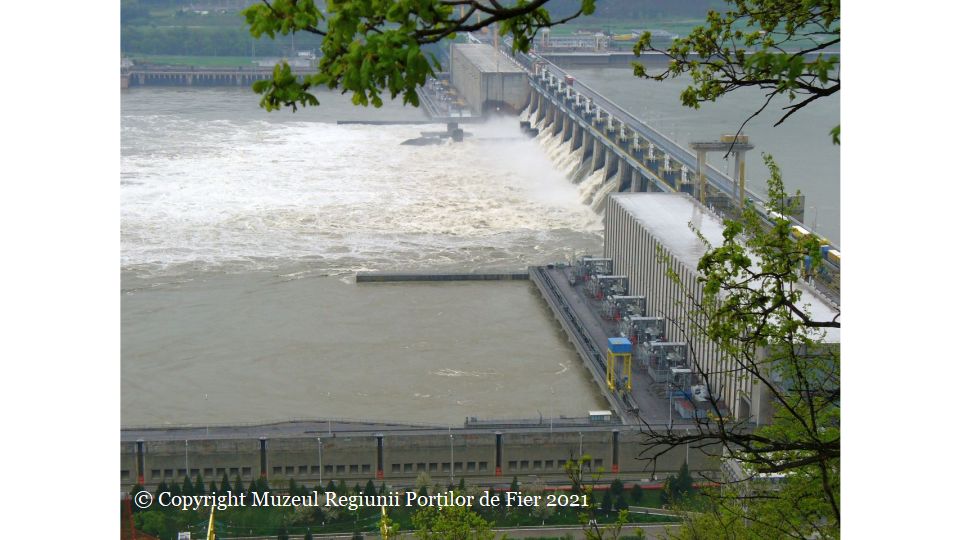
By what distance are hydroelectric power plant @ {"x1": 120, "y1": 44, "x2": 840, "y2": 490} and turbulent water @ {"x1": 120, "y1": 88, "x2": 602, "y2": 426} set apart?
0.06 metres

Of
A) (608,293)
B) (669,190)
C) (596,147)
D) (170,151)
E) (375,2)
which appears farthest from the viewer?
(170,151)

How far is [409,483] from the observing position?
56.3 ft

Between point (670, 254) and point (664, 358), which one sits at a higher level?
point (670, 254)

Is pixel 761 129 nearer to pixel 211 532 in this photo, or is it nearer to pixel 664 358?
pixel 664 358

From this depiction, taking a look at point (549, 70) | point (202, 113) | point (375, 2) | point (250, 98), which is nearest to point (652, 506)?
point (375, 2)

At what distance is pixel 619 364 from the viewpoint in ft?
63.7

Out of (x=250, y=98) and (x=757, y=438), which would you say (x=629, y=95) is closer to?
(x=250, y=98)

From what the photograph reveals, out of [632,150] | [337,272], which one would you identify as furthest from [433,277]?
[632,150]

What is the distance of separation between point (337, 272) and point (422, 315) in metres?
3.30

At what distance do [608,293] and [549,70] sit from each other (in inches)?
1042

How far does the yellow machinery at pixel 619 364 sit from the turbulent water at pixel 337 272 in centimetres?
36

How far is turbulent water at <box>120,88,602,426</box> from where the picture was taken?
19562mm

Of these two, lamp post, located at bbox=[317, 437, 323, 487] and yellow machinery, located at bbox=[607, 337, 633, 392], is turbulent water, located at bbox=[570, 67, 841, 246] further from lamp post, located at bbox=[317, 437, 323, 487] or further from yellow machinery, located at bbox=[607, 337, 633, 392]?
lamp post, located at bbox=[317, 437, 323, 487]

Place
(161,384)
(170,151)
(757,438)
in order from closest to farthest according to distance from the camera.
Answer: (757,438)
(161,384)
(170,151)
